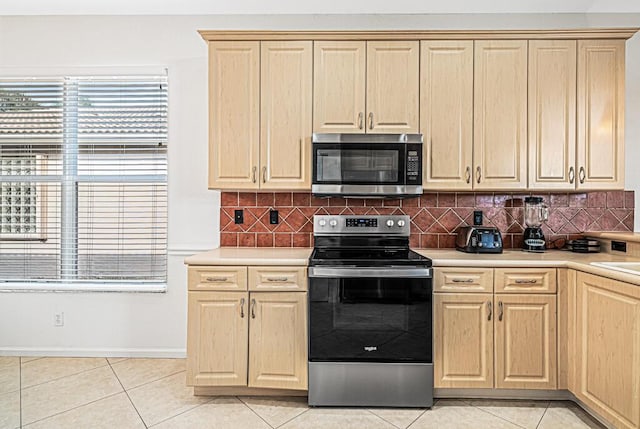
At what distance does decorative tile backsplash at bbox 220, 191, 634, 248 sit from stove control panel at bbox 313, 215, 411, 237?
0.38ft

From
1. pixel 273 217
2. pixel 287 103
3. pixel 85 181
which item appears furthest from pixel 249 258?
pixel 85 181

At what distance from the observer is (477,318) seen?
2.16m

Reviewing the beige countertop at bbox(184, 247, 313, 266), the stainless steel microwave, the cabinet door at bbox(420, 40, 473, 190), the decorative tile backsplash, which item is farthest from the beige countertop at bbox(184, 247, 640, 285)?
the cabinet door at bbox(420, 40, 473, 190)

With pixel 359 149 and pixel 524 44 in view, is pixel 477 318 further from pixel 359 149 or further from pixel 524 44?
pixel 524 44

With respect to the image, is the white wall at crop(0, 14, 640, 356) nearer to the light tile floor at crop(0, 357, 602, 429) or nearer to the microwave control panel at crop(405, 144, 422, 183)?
the light tile floor at crop(0, 357, 602, 429)

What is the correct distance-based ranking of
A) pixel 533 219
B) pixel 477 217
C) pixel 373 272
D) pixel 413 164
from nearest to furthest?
pixel 373 272 < pixel 413 164 < pixel 533 219 < pixel 477 217

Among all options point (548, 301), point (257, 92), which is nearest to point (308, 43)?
point (257, 92)

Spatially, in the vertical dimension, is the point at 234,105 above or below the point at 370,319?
above

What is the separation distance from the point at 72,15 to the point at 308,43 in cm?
192

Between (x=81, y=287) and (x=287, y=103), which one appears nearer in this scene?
(x=287, y=103)

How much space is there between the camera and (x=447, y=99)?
2.45m

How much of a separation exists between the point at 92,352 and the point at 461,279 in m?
2.76

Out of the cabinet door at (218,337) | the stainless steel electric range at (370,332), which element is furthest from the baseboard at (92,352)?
the stainless steel electric range at (370,332)

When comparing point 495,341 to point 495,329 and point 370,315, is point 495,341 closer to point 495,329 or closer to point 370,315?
point 495,329
